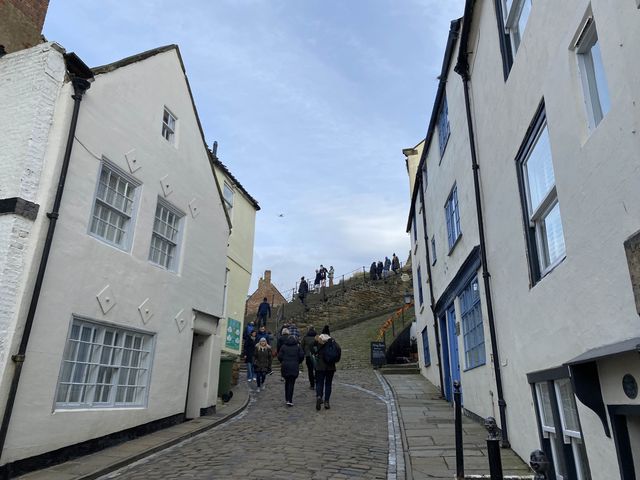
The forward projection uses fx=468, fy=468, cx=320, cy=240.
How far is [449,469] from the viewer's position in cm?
594


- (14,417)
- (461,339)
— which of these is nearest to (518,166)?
(461,339)

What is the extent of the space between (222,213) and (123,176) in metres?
4.21

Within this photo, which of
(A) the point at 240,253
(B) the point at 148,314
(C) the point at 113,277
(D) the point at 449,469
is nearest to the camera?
(D) the point at 449,469

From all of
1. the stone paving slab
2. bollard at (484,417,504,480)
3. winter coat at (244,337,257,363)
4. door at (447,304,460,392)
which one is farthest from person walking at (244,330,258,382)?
bollard at (484,417,504,480)

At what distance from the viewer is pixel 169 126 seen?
34.0 ft

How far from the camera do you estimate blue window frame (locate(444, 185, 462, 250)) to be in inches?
408

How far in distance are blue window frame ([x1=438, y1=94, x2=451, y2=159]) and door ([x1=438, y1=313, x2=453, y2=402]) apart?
4.50 m

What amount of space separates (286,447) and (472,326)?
4.25m

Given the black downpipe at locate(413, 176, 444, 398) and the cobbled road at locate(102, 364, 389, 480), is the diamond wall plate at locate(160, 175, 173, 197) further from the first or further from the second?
the black downpipe at locate(413, 176, 444, 398)

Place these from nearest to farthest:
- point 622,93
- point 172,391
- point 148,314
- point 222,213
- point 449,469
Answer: point 622,93 → point 449,469 → point 148,314 → point 172,391 → point 222,213

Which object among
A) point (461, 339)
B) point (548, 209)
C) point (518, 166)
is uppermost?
point (518, 166)

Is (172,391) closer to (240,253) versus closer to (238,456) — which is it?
(238,456)

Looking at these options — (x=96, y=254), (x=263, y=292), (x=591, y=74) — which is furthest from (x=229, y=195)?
(x=263, y=292)

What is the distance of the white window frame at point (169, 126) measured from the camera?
1025 cm
